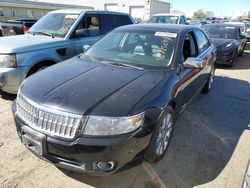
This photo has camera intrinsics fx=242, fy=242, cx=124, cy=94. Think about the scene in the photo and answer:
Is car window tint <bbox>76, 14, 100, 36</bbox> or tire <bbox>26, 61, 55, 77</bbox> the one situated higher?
car window tint <bbox>76, 14, 100, 36</bbox>

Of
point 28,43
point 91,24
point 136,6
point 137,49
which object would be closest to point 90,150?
point 137,49

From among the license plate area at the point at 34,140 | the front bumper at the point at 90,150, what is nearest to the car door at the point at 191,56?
the front bumper at the point at 90,150

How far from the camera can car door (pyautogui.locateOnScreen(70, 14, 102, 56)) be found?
5398mm

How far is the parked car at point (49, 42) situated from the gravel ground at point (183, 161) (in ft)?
2.43

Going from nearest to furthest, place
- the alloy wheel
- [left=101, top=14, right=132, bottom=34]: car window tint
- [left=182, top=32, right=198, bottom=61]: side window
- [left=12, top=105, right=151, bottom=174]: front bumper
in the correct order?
A: [left=12, top=105, right=151, bottom=174]: front bumper → the alloy wheel → [left=182, top=32, right=198, bottom=61]: side window → [left=101, top=14, right=132, bottom=34]: car window tint

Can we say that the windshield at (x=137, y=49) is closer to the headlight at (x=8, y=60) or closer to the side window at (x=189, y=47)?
the side window at (x=189, y=47)

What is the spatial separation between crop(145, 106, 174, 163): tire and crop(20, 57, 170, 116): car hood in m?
0.40

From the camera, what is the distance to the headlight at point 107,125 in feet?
7.34

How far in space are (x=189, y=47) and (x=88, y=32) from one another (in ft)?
8.75

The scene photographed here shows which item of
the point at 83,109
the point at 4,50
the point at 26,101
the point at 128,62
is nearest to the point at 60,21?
the point at 4,50

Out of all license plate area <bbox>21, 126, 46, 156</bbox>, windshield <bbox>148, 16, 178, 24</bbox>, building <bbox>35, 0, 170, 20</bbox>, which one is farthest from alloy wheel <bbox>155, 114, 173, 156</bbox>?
building <bbox>35, 0, 170, 20</bbox>

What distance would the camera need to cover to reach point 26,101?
2576 millimetres

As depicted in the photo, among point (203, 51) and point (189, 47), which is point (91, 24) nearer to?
point (203, 51)

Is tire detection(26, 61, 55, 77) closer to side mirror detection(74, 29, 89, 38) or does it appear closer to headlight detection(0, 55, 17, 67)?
headlight detection(0, 55, 17, 67)
